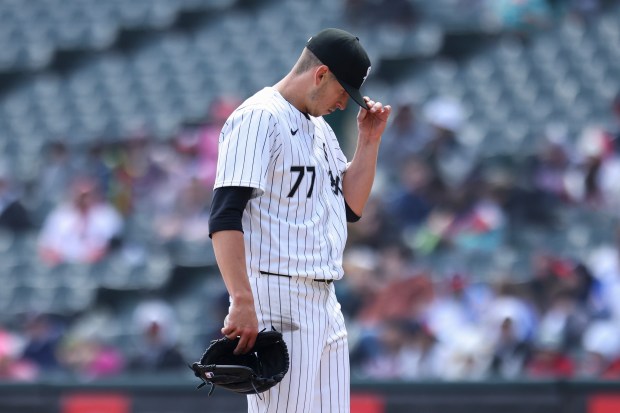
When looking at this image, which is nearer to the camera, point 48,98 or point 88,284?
point 88,284

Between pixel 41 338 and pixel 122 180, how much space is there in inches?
93.0

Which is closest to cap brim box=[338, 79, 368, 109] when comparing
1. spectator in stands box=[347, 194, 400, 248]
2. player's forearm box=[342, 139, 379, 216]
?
player's forearm box=[342, 139, 379, 216]

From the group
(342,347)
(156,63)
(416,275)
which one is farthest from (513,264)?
(156,63)

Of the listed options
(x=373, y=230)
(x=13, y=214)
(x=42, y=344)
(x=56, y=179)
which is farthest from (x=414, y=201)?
(x=13, y=214)

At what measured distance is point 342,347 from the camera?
4250 millimetres

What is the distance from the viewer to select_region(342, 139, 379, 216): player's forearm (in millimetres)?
4509

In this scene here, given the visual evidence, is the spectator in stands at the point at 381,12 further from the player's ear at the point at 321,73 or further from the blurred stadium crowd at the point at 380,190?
the player's ear at the point at 321,73

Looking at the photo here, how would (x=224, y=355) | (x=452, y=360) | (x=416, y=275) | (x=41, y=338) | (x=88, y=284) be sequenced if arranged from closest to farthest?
(x=224, y=355)
(x=452, y=360)
(x=416, y=275)
(x=41, y=338)
(x=88, y=284)

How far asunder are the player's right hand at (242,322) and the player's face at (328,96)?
75 centimetres

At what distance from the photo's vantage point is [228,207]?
12.9ft

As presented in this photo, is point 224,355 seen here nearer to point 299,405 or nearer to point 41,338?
point 299,405

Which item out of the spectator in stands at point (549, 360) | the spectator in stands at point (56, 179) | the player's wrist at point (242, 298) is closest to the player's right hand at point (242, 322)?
the player's wrist at point (242, 298)

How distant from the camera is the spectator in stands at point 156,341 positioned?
9.20 meters

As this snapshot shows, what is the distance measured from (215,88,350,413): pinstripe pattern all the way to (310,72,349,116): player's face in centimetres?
7
